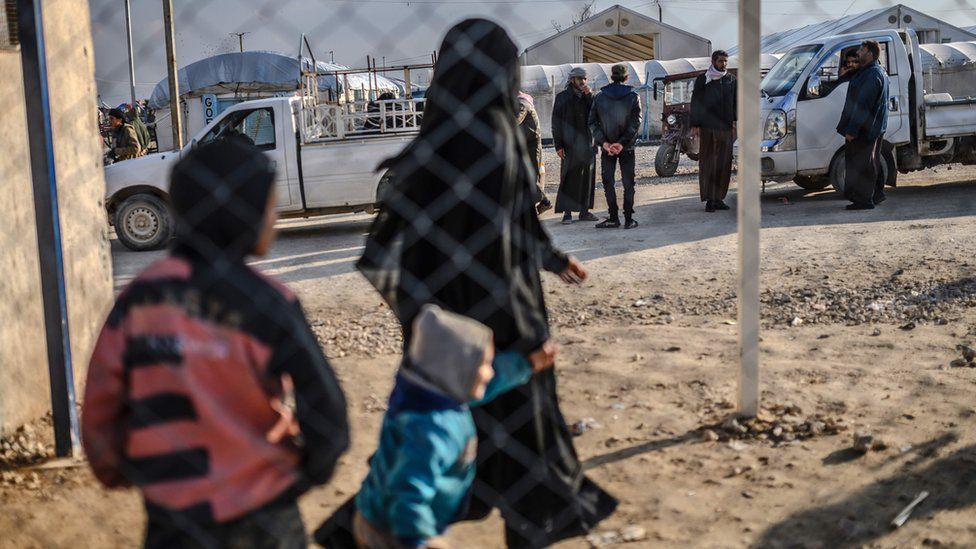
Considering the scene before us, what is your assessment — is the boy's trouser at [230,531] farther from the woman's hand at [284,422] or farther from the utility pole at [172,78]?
the utility pole at [172,78]

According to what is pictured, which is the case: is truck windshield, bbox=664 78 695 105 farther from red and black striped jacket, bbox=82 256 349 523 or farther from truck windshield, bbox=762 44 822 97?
red and black striped jacket, bbox=82 256 349 523

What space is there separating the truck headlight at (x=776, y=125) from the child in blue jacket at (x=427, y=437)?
9130 mm

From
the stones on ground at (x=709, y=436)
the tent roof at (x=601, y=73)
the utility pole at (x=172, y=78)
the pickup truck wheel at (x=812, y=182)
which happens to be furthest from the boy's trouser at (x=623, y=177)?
the tent roof at (x=601, y=73)

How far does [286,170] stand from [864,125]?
18.5 feet

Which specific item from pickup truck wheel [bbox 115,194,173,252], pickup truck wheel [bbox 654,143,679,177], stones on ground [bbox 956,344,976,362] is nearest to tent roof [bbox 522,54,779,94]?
pickup truck wheel [bbox 654,143,679,177]

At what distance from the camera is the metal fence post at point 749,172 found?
3338mm

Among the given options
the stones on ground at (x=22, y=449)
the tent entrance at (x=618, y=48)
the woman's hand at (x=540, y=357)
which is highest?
the tent entrance at (x=618, y=48)

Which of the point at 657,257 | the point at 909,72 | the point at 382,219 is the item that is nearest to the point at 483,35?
the point at 382,219

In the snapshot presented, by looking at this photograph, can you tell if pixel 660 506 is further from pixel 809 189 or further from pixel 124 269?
pixel 809 189

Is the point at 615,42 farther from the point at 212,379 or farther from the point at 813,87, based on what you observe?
the point at 212,379

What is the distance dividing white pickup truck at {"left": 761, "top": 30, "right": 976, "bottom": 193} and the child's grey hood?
30.2 ft

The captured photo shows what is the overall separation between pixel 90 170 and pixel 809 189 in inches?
383

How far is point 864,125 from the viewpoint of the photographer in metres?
9.22

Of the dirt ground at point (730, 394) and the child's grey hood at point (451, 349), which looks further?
the dirt ground at point (730, 394)
